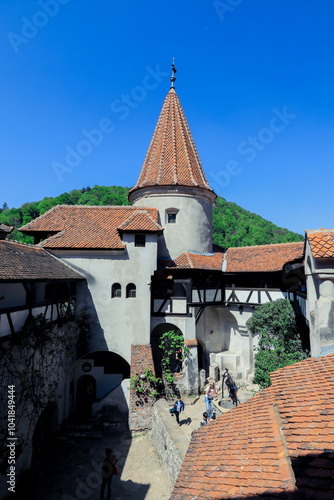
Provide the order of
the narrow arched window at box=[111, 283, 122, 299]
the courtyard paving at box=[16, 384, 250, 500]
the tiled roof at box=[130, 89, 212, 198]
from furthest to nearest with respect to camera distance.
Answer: the tiled roof at box=[130, 89, 212, 198] < the narrow arched window at box=[111, 283, 122, 299] < the courtyard paving at box=[16, 384, 250, 500]

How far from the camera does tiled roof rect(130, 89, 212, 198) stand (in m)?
16.9

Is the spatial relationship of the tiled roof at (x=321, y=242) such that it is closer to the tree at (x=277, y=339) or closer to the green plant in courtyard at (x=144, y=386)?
the tree at (x=277, y=339)

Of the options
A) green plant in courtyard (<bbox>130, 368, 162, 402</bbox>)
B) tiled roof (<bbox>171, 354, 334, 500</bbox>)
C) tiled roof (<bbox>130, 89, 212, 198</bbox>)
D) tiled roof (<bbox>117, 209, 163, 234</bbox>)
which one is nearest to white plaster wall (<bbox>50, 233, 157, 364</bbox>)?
tiled roof (<bbox>117, 209, 163, 234</bbox>)

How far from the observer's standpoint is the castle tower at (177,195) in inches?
648

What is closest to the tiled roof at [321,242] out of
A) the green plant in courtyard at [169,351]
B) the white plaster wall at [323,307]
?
the white plaster wall at [323,307]

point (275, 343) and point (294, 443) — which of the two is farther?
point (275, 343)

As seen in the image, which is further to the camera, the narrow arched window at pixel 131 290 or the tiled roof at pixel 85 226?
the narrow arched window at pixel 131 290

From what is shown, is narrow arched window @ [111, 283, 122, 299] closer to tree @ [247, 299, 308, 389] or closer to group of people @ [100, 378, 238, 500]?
group of people @ [100, 378, 238, 500]

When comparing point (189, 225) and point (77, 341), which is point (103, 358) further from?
point (189, 225)

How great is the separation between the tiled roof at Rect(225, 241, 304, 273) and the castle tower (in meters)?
1.80

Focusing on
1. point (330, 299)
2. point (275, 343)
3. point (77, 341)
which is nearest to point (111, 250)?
point (77, 341)

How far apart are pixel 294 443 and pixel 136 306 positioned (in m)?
10.5

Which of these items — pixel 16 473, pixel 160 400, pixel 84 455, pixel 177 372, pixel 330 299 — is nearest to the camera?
pixel 330 299

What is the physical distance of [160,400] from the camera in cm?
1252
